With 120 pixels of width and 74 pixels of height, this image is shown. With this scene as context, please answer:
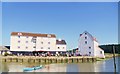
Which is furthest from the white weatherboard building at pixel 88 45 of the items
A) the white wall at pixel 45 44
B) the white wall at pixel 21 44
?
the white wall at pixel 21 44

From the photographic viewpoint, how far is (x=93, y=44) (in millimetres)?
31969

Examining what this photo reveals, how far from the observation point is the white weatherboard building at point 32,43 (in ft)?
104

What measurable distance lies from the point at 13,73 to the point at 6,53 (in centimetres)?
1483

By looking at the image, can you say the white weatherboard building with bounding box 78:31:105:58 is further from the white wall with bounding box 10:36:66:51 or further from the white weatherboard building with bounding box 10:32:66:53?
the white wall with bounding box 10:36:66:51

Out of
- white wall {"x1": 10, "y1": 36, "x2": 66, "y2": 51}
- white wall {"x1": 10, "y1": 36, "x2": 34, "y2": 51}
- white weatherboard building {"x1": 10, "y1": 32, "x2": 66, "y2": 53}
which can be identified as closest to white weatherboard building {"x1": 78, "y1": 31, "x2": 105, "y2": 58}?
white weatherboard building {"x1": 10, "y1": 32, "x2": 66, "y2": 53}

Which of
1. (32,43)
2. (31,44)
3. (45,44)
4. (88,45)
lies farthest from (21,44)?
(88,45)

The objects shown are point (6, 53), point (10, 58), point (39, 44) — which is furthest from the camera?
point (39, 44)

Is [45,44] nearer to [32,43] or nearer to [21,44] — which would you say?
[32,43]

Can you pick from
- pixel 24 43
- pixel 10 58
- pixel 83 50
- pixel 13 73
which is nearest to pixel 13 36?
pixel 24 43

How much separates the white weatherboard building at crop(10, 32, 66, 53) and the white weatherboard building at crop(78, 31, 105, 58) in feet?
10.4

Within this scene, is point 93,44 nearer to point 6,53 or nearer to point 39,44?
point 39,44

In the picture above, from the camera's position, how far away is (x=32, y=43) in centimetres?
3238

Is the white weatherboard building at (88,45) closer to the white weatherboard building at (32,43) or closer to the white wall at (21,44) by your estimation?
the white weatherboard building at (32,43)

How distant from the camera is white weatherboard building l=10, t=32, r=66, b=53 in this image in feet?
104
